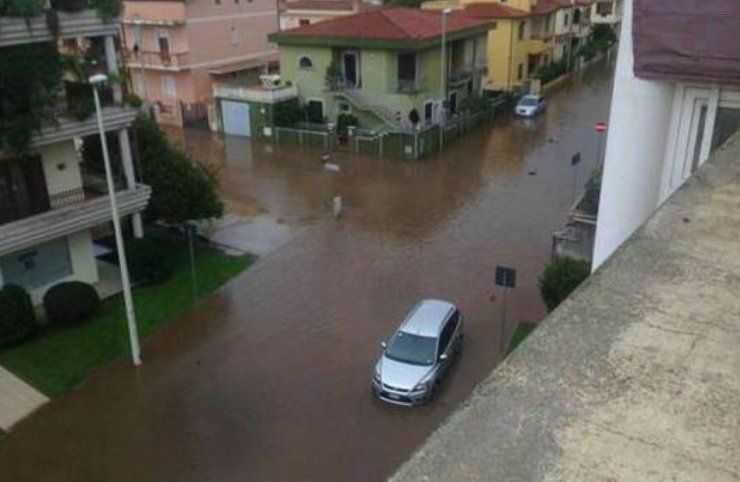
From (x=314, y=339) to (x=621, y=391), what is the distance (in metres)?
15.0

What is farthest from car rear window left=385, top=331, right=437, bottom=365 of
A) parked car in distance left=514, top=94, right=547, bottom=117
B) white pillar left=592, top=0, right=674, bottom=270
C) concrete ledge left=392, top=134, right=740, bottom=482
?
parked car in distance left=514, top=94, right=547, bottom=117

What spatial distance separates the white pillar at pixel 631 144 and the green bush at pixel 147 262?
15306 mm

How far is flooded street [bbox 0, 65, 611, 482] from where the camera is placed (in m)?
14.3

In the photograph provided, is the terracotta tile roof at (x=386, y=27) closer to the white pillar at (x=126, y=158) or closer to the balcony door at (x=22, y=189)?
the white pillar at (x=126, y=158)

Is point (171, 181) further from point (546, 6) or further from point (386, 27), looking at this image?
point (546, 6)

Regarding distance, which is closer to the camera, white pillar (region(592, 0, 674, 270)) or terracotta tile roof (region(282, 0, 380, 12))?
white pillar (region(592, 0, 674, 270))

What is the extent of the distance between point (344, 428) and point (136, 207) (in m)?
10.6

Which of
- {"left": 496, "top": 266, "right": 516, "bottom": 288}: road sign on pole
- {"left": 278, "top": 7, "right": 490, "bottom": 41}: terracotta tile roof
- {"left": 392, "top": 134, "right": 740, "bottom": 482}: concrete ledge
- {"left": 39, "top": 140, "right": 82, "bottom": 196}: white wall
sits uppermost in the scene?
{"left": 392, "top": 134, "right": 740, "bottom": 482}: concrete ledge

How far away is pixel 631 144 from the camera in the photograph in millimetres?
8984

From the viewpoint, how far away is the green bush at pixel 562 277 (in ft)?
55.4

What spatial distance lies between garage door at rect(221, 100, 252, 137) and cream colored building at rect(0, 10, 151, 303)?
17.8 metres

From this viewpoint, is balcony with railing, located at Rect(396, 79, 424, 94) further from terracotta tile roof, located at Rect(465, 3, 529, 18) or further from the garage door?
terracotta tile roof, located at Rect(465, 3, 529, 18)

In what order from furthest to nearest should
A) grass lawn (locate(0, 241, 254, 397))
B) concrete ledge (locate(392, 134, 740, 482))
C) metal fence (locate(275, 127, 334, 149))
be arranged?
metal fence (locate(275, 127, 334, 149)) → grass lawn (locate(0, 241, 254, 397)) → concrete ledge (locate(392, 134, 740, 482))

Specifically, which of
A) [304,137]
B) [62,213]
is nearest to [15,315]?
[62,213]
